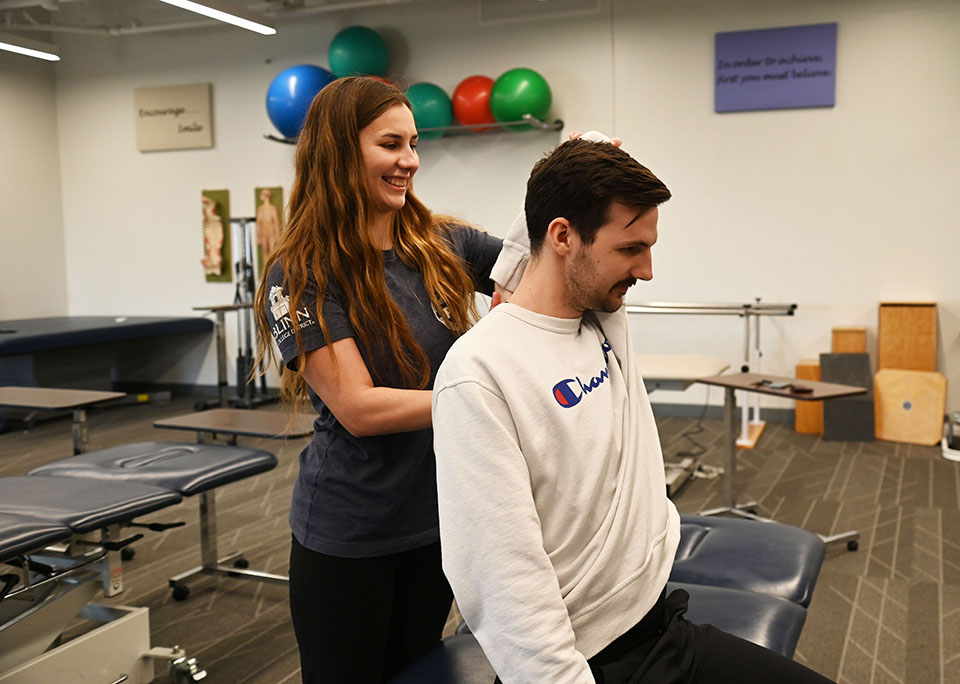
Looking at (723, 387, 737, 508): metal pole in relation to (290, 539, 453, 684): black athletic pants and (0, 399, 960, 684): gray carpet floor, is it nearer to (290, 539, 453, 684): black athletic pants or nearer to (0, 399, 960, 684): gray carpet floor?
(0, 399, 960, 684): gray carpet floor

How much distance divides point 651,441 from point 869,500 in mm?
3114

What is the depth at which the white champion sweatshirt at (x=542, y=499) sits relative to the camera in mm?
1000

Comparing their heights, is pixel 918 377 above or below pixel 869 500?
above

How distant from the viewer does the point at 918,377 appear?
5.16 metres

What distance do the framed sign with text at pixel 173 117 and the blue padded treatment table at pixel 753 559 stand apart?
19.6 ft

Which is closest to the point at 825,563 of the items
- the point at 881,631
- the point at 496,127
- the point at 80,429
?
the point at 881,631

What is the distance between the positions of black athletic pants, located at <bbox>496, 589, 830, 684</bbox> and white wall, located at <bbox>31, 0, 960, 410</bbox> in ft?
15.6

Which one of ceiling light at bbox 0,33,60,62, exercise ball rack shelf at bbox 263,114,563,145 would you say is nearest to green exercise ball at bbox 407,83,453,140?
exercise ball rack shelf at bbox 263,114,563,145

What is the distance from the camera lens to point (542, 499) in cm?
106

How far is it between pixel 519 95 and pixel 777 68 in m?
1.62

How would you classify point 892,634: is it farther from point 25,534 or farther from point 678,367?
point 25,534

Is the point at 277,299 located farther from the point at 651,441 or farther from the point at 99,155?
the point at 99,155

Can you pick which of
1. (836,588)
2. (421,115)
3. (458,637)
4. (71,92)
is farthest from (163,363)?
(458,637)

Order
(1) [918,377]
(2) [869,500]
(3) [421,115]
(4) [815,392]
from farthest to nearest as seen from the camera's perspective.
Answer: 1. (3) [421,115]
2. (1) [918,377]
3. (2) [869,500]
4. (4) [815,392]
